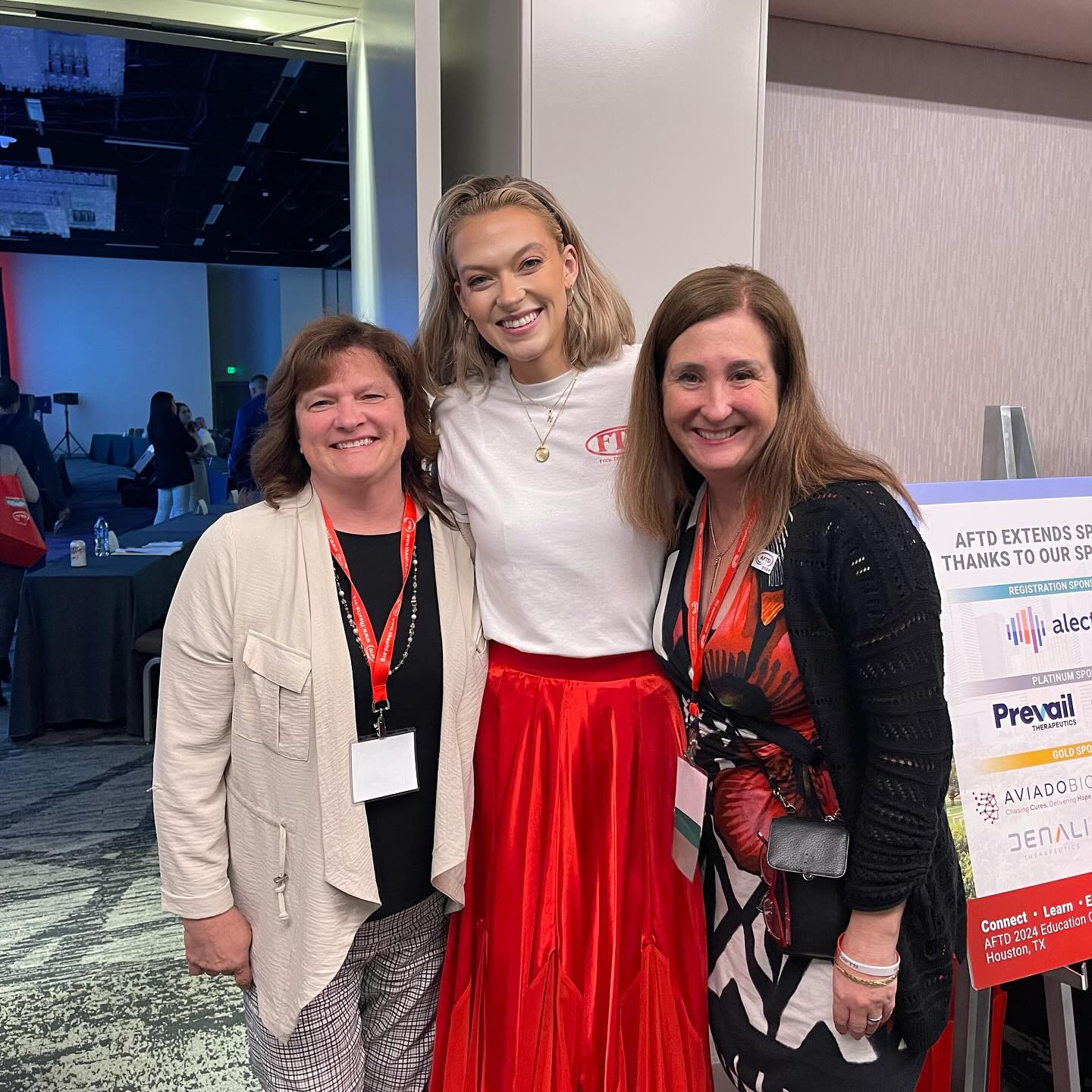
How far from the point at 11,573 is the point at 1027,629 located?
431 cm

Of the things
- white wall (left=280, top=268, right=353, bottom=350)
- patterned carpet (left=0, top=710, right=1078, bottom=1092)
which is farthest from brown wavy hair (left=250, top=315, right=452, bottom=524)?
white wall (left=280, top=268, right=353, bottom=350)

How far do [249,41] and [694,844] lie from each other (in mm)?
2932

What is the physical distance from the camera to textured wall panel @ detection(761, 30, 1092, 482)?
2.75 metres

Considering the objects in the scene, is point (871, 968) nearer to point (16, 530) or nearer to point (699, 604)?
point (699, 604)

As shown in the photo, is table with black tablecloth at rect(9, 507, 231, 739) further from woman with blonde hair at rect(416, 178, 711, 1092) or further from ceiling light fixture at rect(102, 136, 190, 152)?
woman with blonde hair at rect(416, 178, 711, 1092)

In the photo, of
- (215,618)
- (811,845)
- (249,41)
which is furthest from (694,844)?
(249,41)

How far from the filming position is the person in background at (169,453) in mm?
4508

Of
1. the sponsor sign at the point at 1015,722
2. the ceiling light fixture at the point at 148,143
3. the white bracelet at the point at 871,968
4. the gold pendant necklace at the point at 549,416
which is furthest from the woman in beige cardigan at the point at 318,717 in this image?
the ceiling light fixture at the point at 148,143

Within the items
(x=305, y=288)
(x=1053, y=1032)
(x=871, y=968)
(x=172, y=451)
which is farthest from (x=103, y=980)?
(x=305, y=288)

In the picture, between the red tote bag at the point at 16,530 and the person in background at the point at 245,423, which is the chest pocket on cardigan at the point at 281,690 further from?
the red tote bag at the point at 16,530

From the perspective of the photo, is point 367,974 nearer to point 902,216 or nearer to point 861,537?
point 861,537

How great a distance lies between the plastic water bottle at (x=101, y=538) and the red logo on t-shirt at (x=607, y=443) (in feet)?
12.4

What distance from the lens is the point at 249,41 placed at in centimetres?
295

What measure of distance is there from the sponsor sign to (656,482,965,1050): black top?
58cm
